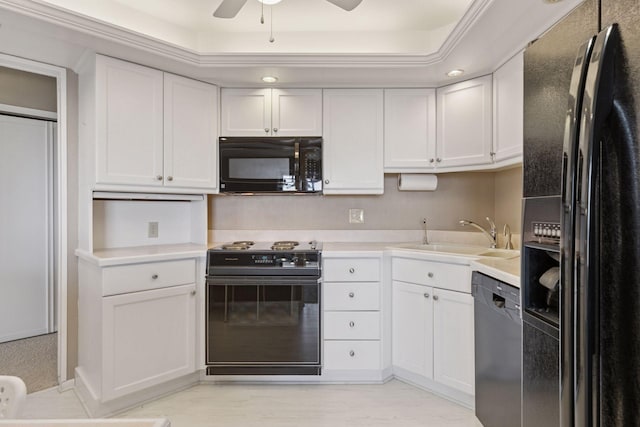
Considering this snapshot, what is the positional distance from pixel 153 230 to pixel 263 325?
3.85 ft

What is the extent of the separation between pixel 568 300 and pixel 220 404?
214 centimetres

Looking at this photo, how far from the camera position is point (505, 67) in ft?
7.29

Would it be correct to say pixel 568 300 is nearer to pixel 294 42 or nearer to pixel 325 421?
pixel 325 421

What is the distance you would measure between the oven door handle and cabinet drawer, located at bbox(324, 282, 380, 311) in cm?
14

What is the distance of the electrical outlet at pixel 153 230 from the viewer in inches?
106

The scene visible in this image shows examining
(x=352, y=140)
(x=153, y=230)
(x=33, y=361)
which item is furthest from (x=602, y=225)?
(x=33, y=361)

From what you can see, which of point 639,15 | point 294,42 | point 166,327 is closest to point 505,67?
point 294,42

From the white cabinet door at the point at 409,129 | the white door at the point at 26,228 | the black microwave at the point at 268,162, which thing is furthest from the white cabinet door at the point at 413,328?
the white door at the point at 26,228

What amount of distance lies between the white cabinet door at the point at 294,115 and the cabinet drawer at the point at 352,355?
1571 millimetres

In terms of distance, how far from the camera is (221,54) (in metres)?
2.28

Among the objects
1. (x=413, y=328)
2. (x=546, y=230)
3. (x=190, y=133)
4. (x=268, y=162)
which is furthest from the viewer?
(x=268, y=162)

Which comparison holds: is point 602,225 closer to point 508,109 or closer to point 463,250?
point 508,109

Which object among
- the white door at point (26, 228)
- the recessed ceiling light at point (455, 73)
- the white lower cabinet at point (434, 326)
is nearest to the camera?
the white lower cabinet at point (434, 326)

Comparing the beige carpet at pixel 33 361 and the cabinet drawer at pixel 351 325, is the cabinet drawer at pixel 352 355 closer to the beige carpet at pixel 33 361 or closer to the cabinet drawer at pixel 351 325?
the cabinet drawer at pixel 351 325
